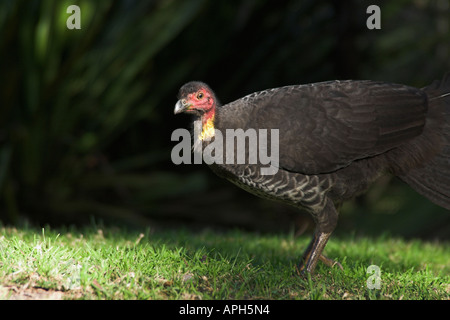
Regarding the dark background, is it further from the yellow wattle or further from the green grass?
the yellow wattle

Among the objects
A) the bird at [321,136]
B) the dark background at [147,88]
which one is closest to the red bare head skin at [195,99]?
the bird at [321,136]

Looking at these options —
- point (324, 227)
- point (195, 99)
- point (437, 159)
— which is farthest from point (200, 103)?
point (437, 159)

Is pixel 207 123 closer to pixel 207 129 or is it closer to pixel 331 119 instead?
pixel 207 129

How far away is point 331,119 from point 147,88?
4525 millimetres

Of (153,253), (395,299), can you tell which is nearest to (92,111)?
(153,253)

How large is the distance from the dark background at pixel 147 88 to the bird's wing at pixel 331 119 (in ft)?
10.4

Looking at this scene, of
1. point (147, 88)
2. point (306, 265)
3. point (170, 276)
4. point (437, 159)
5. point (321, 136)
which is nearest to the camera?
point (170, 276)

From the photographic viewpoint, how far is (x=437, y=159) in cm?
418

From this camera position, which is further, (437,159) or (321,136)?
(437,159)

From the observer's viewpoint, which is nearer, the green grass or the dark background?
the green grass

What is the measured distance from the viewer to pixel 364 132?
3922mm

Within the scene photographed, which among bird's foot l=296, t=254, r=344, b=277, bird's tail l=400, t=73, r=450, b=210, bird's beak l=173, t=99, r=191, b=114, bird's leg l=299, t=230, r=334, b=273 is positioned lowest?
bird's foot l=296, t=254, r=344, b=277

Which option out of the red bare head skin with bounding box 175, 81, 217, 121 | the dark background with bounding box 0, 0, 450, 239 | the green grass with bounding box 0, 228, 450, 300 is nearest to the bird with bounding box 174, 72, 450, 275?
the red bare head skin with bounding box 175, 81, 217, 121

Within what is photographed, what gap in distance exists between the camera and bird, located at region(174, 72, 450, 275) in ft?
12.4
